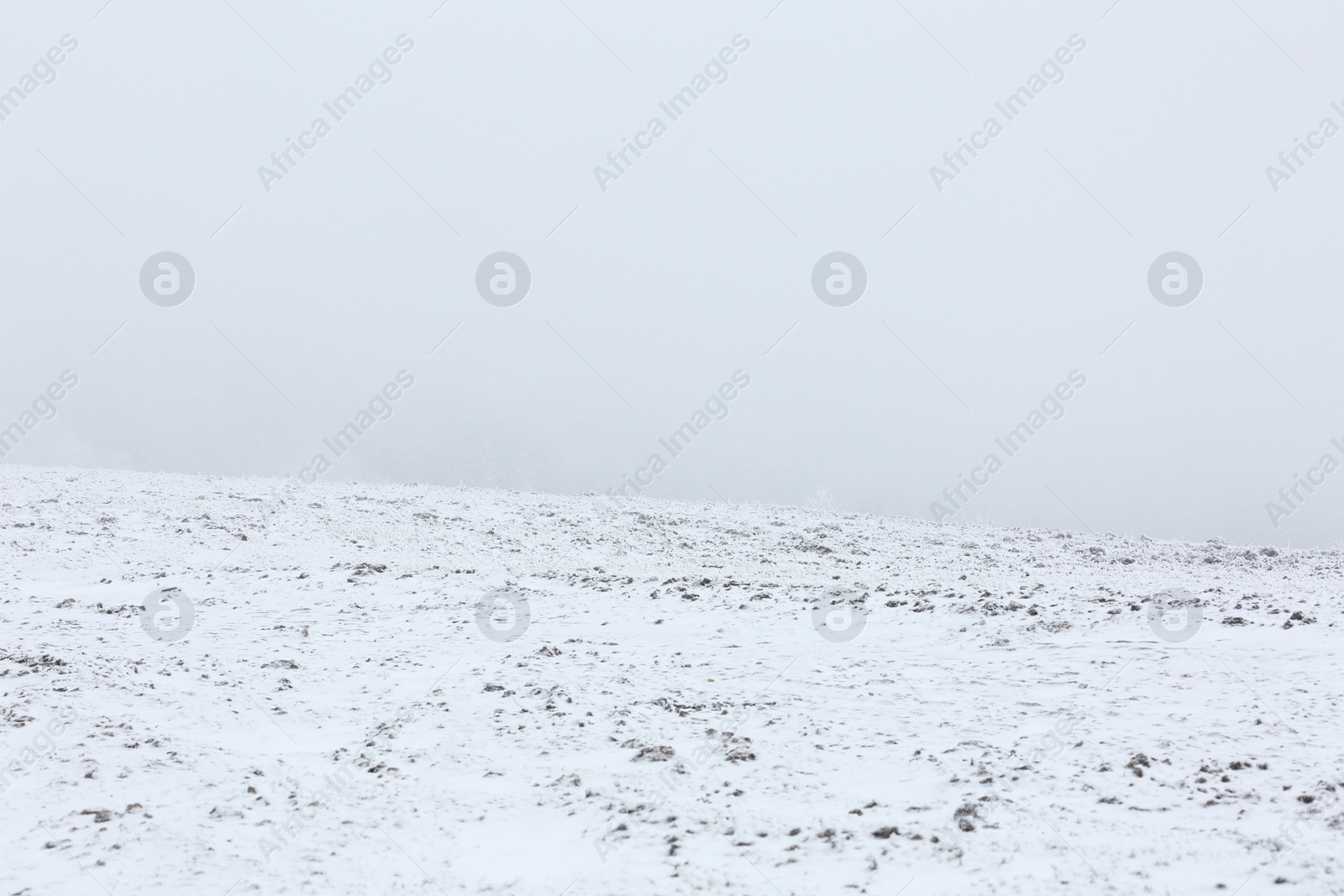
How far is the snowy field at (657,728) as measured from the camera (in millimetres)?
7051

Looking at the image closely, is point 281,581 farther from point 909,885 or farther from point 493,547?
point 909,885

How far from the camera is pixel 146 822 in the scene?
7625mm

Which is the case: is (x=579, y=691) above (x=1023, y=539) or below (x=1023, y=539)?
above

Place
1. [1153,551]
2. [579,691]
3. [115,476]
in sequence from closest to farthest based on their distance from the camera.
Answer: [579,691]
[1153,551]
[115,476]

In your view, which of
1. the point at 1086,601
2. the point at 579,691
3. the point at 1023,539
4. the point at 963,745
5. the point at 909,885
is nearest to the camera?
the point at 909,885

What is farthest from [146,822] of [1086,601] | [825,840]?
[1086,601]

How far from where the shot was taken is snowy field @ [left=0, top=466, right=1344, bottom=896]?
23.1 ft

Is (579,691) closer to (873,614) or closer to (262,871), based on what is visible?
(262,871)

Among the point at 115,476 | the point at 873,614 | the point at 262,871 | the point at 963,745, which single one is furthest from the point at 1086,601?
the point at 115,476

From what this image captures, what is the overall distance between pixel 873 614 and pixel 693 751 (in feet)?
21.5

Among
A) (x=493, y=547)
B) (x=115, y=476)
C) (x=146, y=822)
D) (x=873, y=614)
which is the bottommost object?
(x=873, y=614)

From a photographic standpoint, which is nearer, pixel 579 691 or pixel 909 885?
pixel 909 885

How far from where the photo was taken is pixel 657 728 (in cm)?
1019

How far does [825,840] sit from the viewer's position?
748cm
